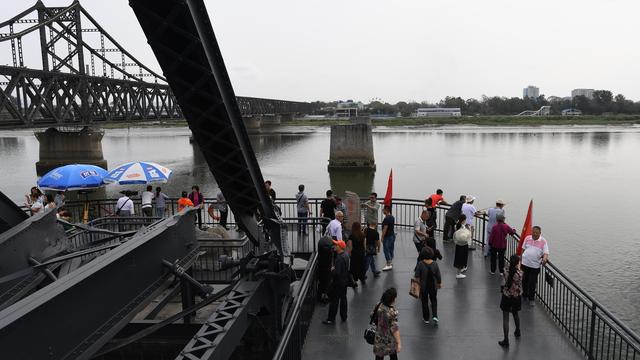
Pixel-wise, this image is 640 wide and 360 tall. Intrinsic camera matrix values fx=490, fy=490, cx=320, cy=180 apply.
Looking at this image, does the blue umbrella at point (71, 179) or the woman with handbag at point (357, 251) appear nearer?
the woman with handbag at point (357, 251)

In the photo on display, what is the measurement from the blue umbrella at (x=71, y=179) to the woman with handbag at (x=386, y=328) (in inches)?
472

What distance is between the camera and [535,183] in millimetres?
34156

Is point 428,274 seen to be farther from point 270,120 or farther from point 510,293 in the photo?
point 270,120

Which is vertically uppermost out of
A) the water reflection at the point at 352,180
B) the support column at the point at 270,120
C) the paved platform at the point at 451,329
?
the support column at the point at 270,120

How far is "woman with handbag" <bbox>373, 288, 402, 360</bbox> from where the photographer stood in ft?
19.6

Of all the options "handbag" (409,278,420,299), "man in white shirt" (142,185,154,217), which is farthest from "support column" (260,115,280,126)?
"handbag" (409,278,420,299)

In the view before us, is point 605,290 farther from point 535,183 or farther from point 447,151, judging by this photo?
point 447,151

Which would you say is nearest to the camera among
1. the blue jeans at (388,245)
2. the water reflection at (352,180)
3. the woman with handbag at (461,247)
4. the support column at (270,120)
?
the woman with handbag at (461,247)

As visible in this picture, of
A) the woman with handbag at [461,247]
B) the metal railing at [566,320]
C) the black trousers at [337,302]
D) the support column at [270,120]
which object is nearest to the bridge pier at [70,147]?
the metal railing at [566,320]

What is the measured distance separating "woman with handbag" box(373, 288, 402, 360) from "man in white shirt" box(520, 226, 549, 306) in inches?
149

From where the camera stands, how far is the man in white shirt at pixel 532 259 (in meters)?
8.55

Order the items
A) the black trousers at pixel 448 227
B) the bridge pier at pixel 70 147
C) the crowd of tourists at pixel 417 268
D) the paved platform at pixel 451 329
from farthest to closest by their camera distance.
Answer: the bridge pier at pixel 70 147 < the black trousers at pixel 448 227 < the paved platform at pixel 451 329 < the crowd of tourists at pixel 417 268

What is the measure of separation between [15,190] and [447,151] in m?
45.6

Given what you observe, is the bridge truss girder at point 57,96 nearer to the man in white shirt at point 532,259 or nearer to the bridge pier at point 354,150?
the bridge pier at point 354,150
